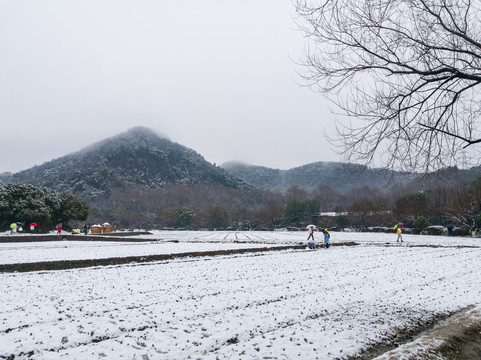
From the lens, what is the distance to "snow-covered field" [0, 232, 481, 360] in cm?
540

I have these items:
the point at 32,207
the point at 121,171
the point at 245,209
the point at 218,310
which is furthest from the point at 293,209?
the point at 121,171

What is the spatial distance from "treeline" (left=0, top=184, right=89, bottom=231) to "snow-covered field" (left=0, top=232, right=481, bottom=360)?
108ft

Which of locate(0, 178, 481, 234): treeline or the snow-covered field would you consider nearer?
the snow-covered field

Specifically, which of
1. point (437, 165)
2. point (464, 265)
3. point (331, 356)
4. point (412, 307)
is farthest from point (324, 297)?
point (464, 265)

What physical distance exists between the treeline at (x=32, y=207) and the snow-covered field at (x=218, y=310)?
108 ft

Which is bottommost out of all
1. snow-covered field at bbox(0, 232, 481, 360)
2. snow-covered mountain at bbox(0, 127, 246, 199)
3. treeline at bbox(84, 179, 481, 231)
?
snow-covered field at bbox(0, 232, 481, 360)

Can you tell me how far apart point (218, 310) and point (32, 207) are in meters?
42.5

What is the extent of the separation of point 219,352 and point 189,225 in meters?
85.9

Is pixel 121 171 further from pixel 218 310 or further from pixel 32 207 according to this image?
pixel 218 310

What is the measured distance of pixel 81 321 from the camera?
666 centimetres

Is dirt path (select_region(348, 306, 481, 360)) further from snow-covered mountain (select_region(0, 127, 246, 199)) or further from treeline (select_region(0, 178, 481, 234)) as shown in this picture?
snow-covered mountain (select_region(0, 127, 246, 199))

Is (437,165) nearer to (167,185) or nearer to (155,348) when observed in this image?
(155,348)

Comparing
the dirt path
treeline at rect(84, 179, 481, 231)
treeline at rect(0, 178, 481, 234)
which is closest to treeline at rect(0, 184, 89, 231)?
treeline at rect(0, 178, 481, 234)

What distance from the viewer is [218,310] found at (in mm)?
7523
